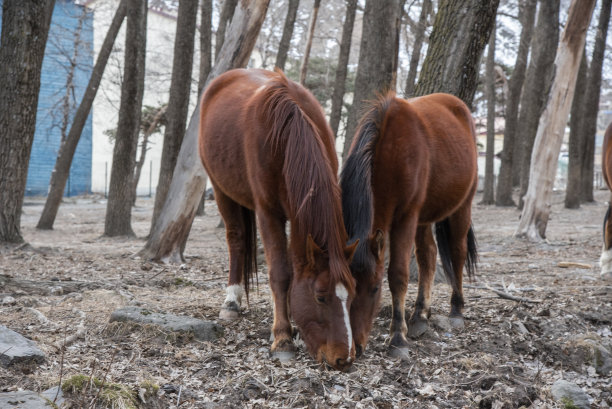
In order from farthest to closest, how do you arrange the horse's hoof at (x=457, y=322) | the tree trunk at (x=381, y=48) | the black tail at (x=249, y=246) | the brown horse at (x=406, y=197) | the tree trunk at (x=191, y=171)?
the tree trunk at (x=381, y=48) → the tree trunk at (x=191, y=171) → the black tail at (x=249, y=246) → the horse's hoof at (x=457, y=322) → the brown horse at (x=406, y=197)

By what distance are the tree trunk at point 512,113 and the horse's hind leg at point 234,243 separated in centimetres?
1486

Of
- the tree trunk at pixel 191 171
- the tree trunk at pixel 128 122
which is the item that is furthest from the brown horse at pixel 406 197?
the tree trunk at pixel 128 122

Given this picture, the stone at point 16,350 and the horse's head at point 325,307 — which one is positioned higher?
the horse's head at point 325,307

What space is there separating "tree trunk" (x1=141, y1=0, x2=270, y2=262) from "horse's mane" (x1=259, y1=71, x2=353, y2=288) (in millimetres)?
3740

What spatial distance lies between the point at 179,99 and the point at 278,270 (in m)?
6.31

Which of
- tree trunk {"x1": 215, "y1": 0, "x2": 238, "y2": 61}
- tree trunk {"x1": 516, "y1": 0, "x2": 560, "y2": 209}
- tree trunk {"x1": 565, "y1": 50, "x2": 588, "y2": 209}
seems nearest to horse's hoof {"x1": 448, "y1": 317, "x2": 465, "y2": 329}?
tree trunk {"x1": 516, "y1": 0, "x2": 560, "y2": 209}

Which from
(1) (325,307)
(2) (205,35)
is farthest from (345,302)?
(2) (205,35)

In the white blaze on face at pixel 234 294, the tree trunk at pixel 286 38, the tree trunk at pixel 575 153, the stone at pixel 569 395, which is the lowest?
the stone at pixel 569 395

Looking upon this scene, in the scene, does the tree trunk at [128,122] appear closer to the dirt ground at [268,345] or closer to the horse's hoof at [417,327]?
the dirt ground at [268,345]

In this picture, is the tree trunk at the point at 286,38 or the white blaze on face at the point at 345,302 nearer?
the white blaze on face at the point at 345,302

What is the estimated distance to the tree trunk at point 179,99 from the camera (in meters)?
9.75

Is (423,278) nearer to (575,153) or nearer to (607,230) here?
(607,230)

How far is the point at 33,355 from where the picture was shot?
142 inches

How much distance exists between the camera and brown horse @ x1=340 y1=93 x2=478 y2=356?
13.5ft
